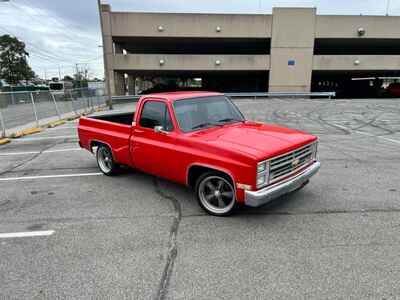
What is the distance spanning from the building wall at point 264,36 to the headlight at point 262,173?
28.3 meters

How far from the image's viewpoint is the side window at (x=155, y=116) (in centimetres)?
429

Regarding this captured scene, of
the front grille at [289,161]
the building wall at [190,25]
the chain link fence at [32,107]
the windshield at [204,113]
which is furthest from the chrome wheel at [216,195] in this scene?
the building wall at [190,25]

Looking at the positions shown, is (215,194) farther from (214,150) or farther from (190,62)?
(190,62)

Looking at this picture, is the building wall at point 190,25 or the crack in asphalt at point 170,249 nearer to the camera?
the crack in asphalt at point 170,249

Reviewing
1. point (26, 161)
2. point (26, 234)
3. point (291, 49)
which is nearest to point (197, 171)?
point (26, 234)

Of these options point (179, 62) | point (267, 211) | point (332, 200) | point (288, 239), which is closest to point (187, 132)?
point (267, 211)

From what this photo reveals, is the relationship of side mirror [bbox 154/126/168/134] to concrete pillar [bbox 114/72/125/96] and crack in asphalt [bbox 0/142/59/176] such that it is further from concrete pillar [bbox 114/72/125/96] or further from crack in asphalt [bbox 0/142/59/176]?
concrete pillar [bbox 114/72/125/96]

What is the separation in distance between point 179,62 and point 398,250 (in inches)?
1161

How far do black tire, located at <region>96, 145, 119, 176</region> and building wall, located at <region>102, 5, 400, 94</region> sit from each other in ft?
82.1

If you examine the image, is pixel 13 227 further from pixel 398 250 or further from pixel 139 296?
pixel 398 250

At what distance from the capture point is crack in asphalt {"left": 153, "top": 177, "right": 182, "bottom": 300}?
2.55 meters

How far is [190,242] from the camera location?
329 centimetres

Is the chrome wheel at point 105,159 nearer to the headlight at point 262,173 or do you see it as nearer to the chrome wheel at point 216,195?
the chrome wheel at point 216,195

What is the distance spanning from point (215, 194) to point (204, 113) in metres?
1.40
